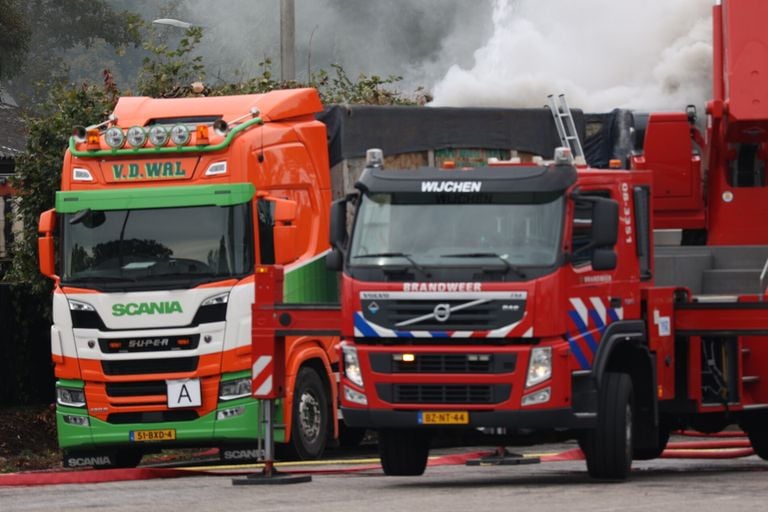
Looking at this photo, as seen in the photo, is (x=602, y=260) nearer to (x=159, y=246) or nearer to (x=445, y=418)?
(x=445, y=418)

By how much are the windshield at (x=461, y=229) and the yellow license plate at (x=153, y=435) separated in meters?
4.26

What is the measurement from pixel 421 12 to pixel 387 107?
42.2 m

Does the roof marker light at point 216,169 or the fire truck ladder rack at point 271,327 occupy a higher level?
the roof marker light at point 216,169

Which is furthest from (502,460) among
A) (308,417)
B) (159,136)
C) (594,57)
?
(594,57)

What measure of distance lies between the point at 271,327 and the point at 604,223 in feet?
11.2

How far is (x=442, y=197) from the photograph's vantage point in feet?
53.2

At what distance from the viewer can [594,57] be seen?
27.1 metres

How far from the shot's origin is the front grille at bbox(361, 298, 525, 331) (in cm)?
1565

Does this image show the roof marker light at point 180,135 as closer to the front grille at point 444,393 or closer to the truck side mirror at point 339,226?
the truck side mirror at point 339,226

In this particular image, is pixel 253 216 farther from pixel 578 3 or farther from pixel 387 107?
pixel 578 3

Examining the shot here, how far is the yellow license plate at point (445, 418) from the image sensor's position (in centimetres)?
1586

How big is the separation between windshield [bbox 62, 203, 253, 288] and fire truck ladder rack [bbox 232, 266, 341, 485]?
212cm

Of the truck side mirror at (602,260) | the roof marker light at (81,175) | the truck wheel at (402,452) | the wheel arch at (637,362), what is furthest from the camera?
the roof marker light at (81,175)

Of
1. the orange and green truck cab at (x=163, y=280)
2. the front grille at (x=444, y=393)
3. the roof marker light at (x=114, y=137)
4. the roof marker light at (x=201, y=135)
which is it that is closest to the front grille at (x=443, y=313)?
the front grille at (x=444, y=393)
